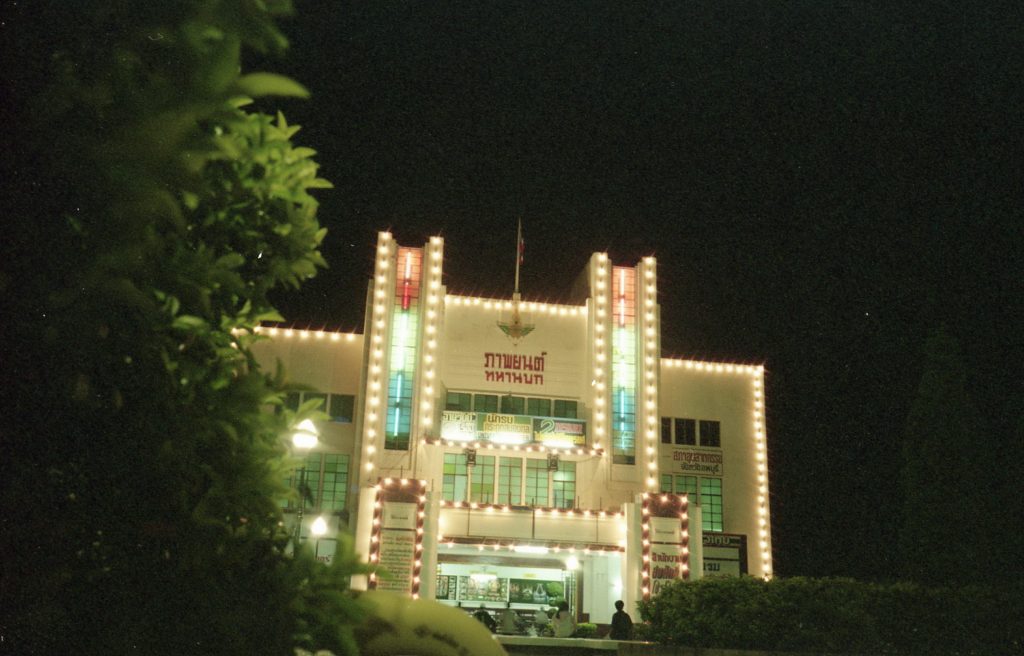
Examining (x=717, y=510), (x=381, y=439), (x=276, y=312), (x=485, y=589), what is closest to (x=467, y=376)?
(x=381, y=439)

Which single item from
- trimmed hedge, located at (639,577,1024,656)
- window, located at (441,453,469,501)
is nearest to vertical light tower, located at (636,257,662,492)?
window, located at (441,453,469,501)

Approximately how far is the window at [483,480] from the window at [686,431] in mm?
7483

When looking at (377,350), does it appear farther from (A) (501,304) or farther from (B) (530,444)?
(B) (530,444)

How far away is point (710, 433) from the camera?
35.0 m

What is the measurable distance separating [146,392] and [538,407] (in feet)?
97.8

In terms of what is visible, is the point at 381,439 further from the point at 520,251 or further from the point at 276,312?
the point at 276,312

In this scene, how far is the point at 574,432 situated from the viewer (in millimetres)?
30703

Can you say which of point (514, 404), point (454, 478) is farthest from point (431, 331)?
point (454, 478)

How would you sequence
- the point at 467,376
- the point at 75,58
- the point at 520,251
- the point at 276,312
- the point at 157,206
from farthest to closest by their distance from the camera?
the point at 520,251, the point at 467,376, the point at 276,312, the point at 75,58, the point at 157,206

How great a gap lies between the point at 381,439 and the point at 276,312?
27160 millimetres

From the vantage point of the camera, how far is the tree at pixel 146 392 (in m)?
2.81

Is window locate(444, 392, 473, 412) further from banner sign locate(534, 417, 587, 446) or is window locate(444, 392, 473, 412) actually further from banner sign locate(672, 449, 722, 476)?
banner sign locate(672, 449, 722, 476)

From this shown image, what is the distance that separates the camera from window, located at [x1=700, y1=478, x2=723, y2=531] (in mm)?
34125

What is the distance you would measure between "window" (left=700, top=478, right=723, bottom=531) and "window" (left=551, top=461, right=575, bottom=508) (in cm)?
538
